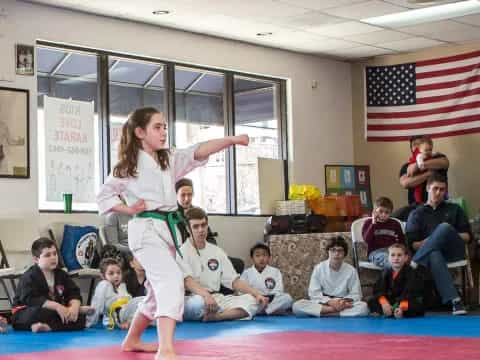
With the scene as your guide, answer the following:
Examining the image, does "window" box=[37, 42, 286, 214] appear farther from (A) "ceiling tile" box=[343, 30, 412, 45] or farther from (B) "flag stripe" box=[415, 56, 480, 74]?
(B) "flag stripe" box=[415, 56, 480, 74]

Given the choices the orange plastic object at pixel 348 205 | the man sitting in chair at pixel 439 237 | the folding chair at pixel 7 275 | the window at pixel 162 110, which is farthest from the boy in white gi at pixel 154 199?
the orange plastic object at pixel 348 205

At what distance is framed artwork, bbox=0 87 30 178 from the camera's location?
25.9 ft

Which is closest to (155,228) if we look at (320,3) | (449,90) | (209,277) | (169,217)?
(169,217)

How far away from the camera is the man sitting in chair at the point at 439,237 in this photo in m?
7.54

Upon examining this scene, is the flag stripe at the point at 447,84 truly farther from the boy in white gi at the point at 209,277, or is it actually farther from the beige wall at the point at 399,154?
the boy in white gi at the point at 209,277

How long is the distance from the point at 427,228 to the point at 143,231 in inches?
177

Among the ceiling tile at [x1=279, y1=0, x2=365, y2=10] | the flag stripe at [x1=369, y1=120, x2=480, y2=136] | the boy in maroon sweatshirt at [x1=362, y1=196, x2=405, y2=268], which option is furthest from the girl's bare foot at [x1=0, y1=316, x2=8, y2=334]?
the flag stripe at [x1=369, y1=120, x2=480, y2=136]

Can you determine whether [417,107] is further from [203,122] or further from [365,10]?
[203,122]

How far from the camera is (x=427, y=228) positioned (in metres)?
8.16

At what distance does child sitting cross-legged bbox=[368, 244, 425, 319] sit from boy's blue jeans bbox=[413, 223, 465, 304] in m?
0.17

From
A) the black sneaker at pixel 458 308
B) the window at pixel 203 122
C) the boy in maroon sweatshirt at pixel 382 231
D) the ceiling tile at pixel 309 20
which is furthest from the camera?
the window at pixel 203 122

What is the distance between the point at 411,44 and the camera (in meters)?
10.2

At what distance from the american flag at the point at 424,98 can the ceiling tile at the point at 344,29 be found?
46.1 inches

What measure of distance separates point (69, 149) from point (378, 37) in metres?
3.49
